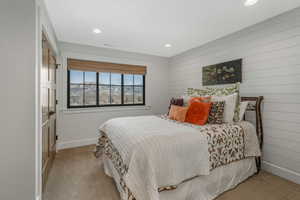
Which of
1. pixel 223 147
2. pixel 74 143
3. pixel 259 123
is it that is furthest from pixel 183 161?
pixel 74 143

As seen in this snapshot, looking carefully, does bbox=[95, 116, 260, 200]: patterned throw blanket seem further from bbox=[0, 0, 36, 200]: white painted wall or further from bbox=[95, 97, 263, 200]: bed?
bbox=[0, 0, 36, 200]: white painted wall

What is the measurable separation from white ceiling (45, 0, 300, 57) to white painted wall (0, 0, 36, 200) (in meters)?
0.74

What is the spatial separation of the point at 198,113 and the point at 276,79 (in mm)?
1238

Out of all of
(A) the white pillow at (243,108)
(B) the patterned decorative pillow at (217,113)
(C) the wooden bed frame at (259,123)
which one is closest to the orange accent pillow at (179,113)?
(B) the patterned decorative pillow at (217,113)

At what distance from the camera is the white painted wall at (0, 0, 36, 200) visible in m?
1.24

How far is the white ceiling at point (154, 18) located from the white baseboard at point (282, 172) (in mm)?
2263

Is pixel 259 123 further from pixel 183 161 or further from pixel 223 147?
pixel 183 161

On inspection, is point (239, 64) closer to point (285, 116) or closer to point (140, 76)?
point (285, 116)

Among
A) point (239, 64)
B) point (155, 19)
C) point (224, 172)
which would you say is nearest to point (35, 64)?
point (155, 19)

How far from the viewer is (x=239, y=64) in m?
2.55

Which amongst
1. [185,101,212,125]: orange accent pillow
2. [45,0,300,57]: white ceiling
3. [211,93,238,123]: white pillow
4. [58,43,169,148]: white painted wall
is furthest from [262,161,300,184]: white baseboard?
[58,43,169,148]: white painted wall

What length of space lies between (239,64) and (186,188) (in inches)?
89.0

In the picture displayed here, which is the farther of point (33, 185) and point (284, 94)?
→ point (284, 94)

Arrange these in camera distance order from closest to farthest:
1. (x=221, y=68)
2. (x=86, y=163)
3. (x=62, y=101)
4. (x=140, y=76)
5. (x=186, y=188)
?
(x=186, y=188), (x=86, y=163), (x=221, y=68), (x=62, y=101), (x=140, y=76)
